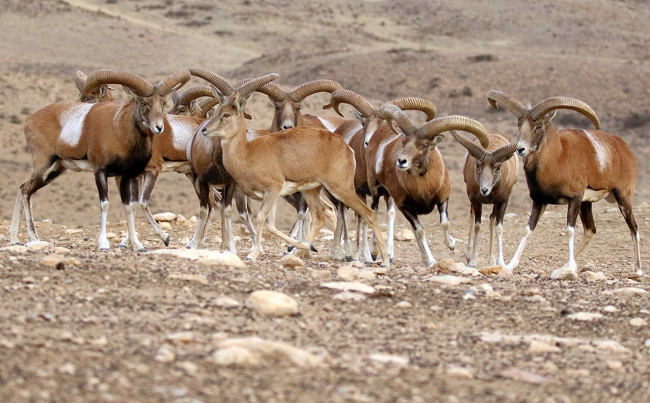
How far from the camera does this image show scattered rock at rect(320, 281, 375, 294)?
9500 mm

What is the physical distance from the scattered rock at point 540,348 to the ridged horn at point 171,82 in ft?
25.1

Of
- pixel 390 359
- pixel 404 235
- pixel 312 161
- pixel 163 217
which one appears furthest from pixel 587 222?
pixel 390 359

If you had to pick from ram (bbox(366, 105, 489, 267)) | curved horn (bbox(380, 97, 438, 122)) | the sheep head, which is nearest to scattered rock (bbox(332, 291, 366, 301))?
ram (bbox(366, 105, 489, 267))

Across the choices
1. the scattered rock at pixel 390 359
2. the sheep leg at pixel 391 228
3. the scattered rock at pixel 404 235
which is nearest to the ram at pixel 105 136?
the sheep leg at pixel 391 228

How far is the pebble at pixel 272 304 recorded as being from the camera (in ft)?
27.2

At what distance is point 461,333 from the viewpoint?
828cm

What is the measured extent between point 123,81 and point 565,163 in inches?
244

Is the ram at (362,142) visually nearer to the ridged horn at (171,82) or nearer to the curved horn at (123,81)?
the ridged horn at (171,82)

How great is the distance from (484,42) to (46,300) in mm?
74419

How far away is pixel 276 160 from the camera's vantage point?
12562 mm

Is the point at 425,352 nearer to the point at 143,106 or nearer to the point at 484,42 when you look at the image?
the point at 143,106

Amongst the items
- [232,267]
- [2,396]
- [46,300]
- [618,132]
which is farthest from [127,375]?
[618,132]

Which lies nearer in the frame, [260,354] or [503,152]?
[260,354]

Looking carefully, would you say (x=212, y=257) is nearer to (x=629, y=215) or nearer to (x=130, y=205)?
(x=130, y=205)
